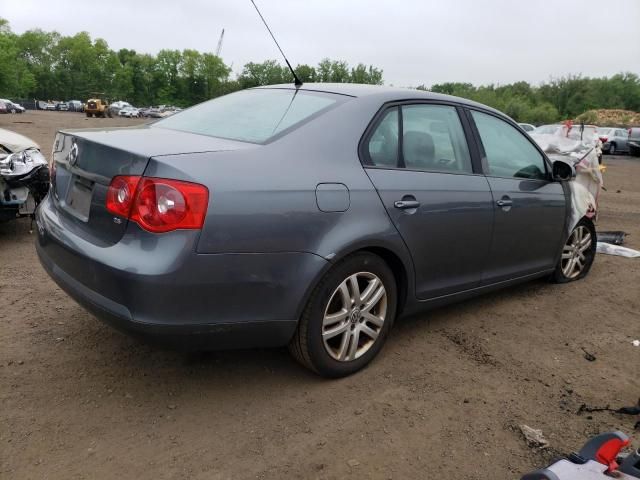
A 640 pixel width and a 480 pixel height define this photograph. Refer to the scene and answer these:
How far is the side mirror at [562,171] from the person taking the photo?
4.31 meters

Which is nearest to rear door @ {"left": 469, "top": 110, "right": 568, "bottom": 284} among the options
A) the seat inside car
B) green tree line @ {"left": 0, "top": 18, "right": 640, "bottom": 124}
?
the seat inside car

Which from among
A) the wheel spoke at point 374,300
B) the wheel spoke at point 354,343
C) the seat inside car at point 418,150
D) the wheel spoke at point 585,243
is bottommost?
the wheel spoke at point 354,343

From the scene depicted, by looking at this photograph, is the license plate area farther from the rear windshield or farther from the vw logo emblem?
the rear windshield

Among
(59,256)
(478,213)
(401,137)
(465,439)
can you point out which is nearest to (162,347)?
(59,256)

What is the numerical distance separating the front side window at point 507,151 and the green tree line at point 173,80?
5972 centimetres

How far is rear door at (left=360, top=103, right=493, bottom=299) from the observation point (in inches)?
119

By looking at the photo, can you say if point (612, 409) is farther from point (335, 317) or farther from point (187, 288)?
point (187, 288)

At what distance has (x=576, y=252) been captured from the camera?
4.87 meters

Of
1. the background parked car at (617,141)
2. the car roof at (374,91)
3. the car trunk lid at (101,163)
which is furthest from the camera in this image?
the background parked car at (617,141)

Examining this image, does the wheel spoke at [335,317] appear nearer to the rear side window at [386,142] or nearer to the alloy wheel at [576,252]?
the rear side window at [386,142]

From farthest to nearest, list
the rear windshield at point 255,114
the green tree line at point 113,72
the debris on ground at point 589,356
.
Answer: the green tree line at point 113,72
the debris on ground at point 589,356
the rear windshield at point 255,114

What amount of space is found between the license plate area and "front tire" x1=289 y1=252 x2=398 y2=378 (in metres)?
1.18

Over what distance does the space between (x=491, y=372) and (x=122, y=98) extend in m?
107

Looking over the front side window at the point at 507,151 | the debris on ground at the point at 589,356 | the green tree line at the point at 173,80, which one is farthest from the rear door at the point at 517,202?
the green tree line at the point at 173,80
